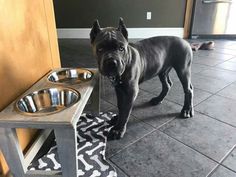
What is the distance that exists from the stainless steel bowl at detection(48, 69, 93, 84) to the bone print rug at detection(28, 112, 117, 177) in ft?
1.24

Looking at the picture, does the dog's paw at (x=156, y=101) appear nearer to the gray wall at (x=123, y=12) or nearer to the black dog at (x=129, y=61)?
the black dog at (x=129, y=61)

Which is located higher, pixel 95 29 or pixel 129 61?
pixel 95 29

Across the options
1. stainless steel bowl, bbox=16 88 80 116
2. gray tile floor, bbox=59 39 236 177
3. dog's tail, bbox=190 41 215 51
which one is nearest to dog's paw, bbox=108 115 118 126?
gray tile floor, bbox=59 39 236 177

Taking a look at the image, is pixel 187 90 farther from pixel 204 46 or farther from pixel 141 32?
pixel 141 32

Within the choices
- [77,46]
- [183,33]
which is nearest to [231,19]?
[183,33]

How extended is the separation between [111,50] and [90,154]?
0.67m

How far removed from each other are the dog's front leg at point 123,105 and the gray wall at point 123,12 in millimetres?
3090

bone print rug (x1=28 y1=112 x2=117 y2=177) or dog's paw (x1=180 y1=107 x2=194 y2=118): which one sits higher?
dog's paw (x1=180 y1=107 x2=194 y2=118)

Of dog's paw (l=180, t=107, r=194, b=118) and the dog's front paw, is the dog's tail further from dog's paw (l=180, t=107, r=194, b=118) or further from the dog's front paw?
the dog's front paw

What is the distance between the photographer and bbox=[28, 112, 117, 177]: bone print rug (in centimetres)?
129

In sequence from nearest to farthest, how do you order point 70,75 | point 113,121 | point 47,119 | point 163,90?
point 47,119, point 70,75, point 113,121, point 163,90

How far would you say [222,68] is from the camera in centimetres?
291

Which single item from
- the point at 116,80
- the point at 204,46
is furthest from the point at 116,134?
the point at 204,46

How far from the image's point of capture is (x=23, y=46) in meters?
1.29
